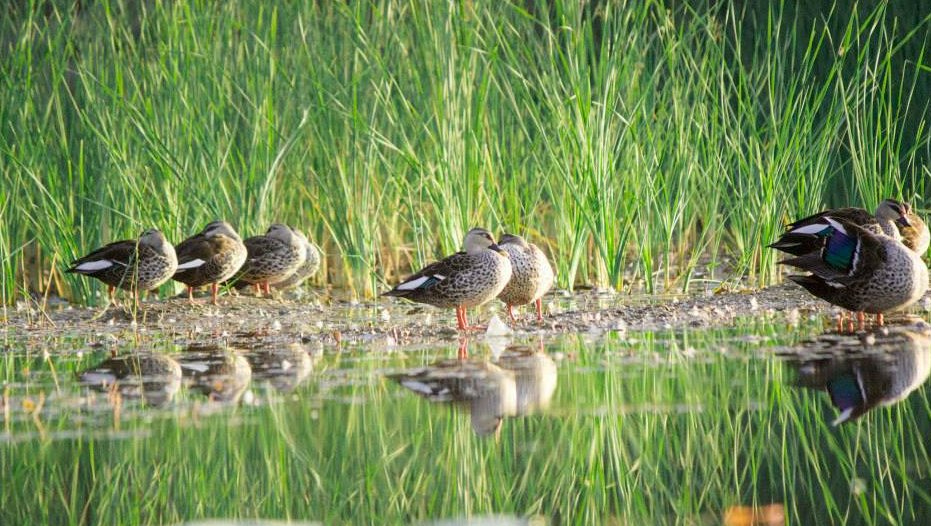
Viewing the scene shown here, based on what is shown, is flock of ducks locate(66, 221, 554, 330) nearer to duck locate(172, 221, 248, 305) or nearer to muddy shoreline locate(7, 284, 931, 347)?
duck locate(172, 221, 248, 305)

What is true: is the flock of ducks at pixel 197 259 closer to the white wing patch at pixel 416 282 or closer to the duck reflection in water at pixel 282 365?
the white wing patch at pixel 416 282

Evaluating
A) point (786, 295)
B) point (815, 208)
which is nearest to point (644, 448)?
point (786, 295)

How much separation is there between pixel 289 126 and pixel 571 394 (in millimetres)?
6975

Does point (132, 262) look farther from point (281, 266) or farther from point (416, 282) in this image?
point (416, 282)

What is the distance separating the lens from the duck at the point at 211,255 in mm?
10852

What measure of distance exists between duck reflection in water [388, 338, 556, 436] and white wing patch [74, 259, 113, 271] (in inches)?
172

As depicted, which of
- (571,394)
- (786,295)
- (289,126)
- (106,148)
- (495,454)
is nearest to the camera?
(495,454)

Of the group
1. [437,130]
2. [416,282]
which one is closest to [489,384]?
[416,282]

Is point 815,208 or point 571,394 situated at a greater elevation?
point 815,208

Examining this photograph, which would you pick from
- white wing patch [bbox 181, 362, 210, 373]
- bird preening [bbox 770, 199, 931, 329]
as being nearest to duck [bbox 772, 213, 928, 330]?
bird preening [bbox 770, 199, 931, 329]

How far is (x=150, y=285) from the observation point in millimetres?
10930

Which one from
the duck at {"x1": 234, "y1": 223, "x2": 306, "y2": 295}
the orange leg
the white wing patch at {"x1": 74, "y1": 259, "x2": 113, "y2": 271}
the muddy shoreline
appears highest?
the duck at {"x1": 234, "y1": 223, "x2": 306, "y2": 295}

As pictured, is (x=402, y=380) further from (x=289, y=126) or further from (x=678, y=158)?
(x=289, y=126)

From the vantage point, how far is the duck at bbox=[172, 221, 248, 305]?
1085cm
